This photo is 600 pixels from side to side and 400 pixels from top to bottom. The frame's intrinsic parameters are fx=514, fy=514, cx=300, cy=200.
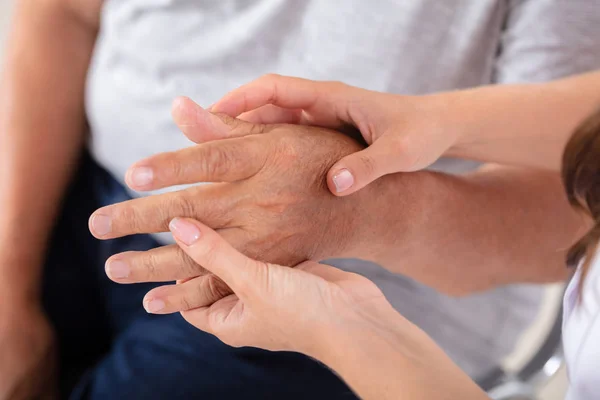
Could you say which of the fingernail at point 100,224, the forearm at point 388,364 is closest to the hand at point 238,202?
the fingernail at point 100,224

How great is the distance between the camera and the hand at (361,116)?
54 cm

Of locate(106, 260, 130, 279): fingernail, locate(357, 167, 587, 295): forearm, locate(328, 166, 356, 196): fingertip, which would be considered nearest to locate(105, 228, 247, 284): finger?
locate(106, 260, 130, 279): fingernail

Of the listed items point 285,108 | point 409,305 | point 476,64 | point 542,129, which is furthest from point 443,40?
point 409,305

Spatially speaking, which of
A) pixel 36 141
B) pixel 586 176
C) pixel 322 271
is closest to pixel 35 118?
pixel 36 141

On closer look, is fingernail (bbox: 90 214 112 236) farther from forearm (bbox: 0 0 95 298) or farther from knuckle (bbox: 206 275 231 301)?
forearm (bbox: 0 0 95 298)

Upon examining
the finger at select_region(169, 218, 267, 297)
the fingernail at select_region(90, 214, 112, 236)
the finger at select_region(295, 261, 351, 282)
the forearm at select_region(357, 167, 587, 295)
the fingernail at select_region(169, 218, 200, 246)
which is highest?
the fingernail at select_region(90, 214, 112, 236)

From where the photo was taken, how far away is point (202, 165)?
0.48 m

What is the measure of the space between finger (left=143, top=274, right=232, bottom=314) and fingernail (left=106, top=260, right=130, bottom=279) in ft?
0.12

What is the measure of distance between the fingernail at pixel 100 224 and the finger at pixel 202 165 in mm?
48

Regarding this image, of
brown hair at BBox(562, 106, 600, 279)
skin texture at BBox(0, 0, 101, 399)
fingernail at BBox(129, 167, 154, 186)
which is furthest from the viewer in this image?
skin texture at BBox(0, 0, 101, 399)

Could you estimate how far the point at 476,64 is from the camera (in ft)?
2.51

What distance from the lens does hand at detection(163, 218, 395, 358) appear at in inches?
18.9

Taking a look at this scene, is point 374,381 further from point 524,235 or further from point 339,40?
point 339,40

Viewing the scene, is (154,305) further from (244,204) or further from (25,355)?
(25,355)
